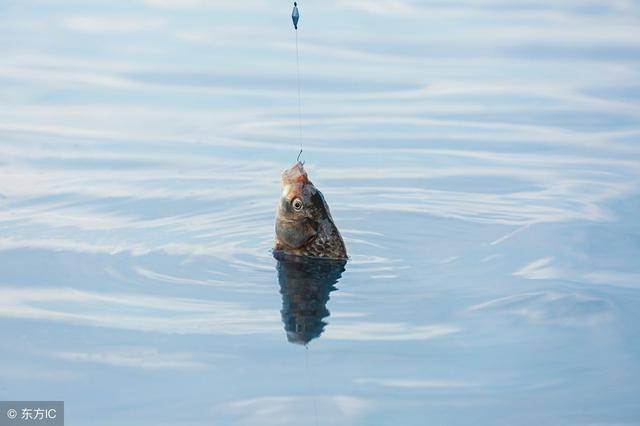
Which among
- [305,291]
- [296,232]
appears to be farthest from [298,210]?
[305,291]

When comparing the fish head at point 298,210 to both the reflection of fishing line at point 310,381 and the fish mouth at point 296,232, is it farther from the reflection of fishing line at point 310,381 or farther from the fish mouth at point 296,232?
the reflection of fishing line at point 310,381

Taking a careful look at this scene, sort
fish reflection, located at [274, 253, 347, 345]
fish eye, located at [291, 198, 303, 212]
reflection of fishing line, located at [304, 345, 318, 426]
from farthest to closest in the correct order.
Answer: fish eye, located at [291, 198, 303, 212] → fish reflection, located at [274, 253, 347, 345] → reflection of fishing line, located at [304, 345, 318, 426]

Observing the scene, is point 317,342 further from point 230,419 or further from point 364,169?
point 364,169

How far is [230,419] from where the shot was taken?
715 cm

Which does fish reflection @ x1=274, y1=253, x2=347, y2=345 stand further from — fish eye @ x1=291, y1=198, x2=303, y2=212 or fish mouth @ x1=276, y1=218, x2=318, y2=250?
fish eye @ x1=291, y1=198, x2=303, y2=212

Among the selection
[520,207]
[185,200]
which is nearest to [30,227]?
[185,200]

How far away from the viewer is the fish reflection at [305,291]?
848 cm

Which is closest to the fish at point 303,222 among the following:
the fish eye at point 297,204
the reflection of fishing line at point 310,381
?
the fish eye at point 297,204

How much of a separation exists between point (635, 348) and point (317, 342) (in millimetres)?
1875

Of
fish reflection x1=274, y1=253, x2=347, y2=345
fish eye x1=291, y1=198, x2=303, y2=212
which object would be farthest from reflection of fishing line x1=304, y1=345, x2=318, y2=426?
fish eye x1=291, y1=198, x2=303, y2=212

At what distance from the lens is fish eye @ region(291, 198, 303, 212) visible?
31.7 ft

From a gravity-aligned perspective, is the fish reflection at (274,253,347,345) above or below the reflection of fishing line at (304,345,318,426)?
above

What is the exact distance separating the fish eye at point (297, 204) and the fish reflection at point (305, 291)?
407mm

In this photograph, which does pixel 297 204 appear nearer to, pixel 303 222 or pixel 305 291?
pixel 303 222
